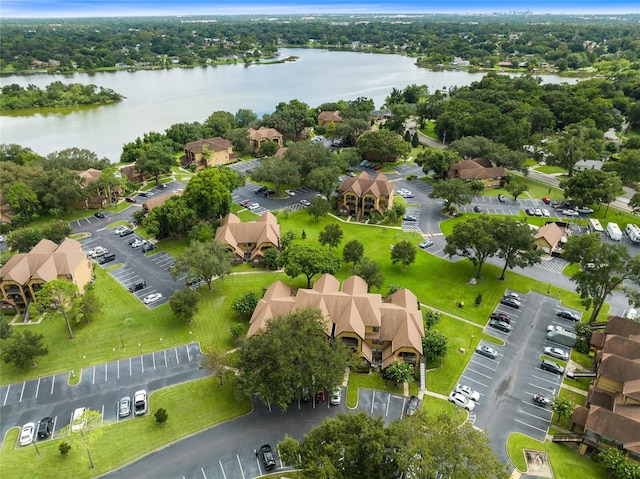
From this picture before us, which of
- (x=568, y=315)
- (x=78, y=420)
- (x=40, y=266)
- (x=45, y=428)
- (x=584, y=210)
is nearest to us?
(x=78, y=420)

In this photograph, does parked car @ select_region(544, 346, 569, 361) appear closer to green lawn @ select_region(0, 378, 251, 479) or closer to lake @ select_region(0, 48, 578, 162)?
green lawn @ select_region(0, 378, 251, 479)

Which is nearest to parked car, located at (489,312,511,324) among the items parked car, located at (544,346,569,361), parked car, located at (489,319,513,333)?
parked car, located at (489,319,513,333)

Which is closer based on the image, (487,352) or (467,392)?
(467,392)

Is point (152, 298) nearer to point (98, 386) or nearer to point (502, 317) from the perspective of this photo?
point (98, 386)

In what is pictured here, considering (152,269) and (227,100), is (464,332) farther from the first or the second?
(227,100)

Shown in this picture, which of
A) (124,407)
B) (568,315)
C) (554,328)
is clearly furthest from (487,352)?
(124,407)

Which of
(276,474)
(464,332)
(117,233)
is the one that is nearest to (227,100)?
(117,233)

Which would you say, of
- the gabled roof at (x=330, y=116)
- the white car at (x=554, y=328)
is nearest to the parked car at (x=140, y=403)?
the white car at (x=554, y=328)
